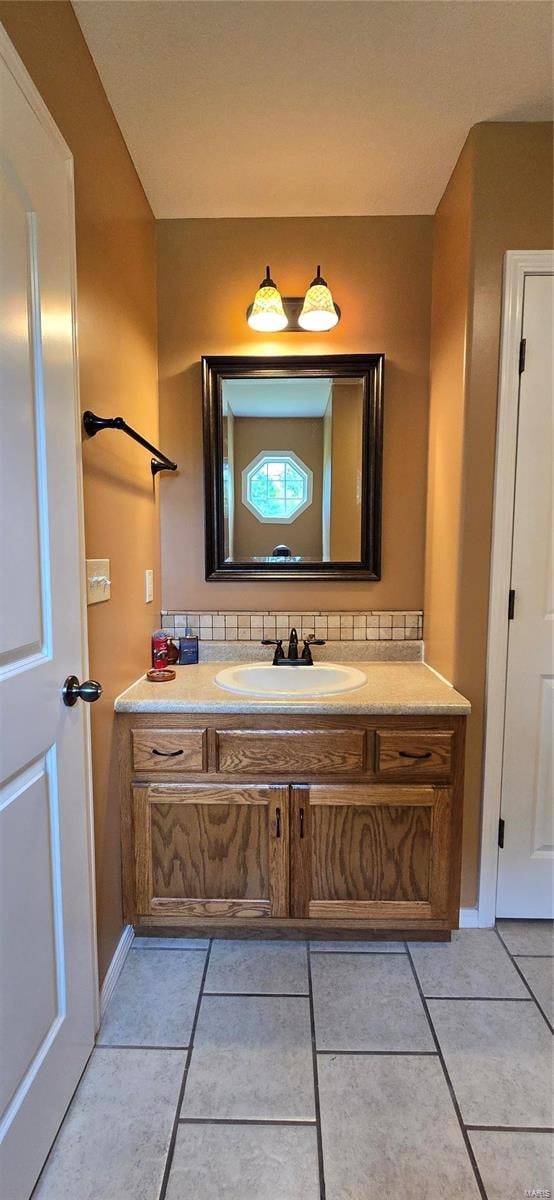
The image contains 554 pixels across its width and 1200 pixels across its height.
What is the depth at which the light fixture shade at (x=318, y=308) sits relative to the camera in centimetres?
167

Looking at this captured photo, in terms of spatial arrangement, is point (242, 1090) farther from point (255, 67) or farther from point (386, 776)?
point (255, 67)

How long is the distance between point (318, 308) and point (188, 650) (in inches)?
52.1

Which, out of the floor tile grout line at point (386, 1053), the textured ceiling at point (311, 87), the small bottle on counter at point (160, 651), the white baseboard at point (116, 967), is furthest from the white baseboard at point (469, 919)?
the textured ceiling at point (311, 87)

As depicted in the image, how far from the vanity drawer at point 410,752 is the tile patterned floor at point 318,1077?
24.5 inches

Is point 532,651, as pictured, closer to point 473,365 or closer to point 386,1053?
point 473,365

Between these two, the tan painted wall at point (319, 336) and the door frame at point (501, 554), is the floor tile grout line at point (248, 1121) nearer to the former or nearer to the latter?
the door frame at point (501, 554)

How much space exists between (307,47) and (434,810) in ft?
6.93

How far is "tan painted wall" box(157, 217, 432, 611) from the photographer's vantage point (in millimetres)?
1831

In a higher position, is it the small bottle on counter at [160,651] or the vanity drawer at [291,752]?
the small bottle on counter at [160,651]

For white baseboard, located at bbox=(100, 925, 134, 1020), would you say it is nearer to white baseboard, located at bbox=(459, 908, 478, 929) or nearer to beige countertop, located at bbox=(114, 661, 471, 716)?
beige countertop, located at bbox=(114, 661, 471, 716)

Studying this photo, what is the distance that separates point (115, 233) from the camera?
144 cm

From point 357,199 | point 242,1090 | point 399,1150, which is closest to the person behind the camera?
point 399,1150

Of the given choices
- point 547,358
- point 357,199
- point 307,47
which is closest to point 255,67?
point 307,47

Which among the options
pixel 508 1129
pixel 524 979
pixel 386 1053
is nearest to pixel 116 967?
pixel 386 1053
